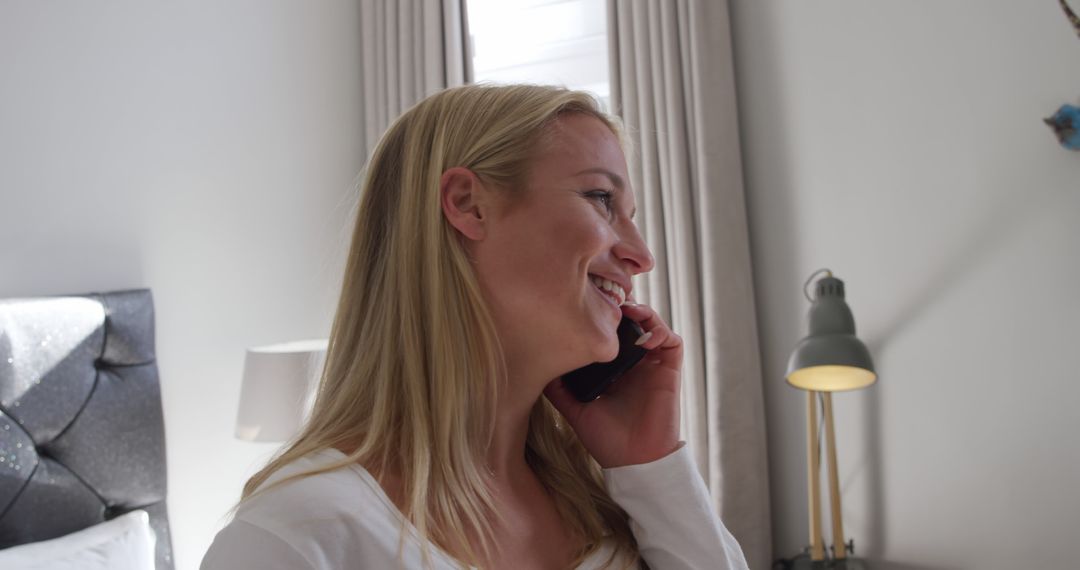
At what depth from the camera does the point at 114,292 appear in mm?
2256

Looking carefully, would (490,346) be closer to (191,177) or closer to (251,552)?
(251,552)

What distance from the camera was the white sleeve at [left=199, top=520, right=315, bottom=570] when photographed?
806 millimetres

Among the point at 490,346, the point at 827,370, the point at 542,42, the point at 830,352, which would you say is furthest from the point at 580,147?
the point at 542,42

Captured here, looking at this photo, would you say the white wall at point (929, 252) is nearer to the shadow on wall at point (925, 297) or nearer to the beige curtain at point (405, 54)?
the shadow on wall at point (925, 297)

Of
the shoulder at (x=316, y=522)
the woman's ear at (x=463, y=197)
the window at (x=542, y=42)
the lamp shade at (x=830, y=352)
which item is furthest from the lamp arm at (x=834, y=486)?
the shoulder at (x=316, y=522)

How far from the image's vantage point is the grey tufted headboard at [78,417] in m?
1.95

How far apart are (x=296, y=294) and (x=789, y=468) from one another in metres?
1.52

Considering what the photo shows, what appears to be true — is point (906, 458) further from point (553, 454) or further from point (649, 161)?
point (553, 454)

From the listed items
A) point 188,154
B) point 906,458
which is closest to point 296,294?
point 188,154

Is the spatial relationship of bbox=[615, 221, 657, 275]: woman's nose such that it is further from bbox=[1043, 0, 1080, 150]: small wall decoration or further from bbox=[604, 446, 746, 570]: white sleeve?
bbox=[1043, 0, 1080, 150]: small wall decoration

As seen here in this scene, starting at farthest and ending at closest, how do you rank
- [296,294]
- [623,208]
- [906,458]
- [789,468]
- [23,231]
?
[296,294] < [789,468] < [906,458] < [23,231] < [623,208]

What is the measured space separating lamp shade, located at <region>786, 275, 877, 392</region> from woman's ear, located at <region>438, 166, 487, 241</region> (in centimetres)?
125

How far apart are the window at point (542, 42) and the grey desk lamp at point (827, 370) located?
101 centimetres

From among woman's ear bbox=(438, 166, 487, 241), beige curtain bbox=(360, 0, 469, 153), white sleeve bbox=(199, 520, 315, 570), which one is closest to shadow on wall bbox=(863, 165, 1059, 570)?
beige curtain bbox=(360, 0, 469, 153)
